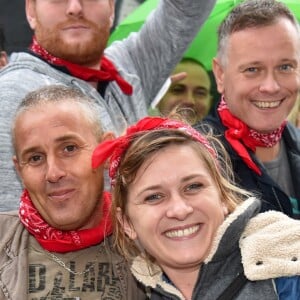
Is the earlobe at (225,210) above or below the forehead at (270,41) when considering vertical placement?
below

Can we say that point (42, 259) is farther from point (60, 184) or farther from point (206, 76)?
point (206, 76)

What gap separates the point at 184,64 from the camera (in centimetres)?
509

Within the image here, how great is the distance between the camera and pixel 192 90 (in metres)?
5.06

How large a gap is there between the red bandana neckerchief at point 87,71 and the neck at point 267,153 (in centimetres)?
83

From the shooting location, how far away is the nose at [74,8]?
12.8 ft

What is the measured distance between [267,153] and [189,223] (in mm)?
897

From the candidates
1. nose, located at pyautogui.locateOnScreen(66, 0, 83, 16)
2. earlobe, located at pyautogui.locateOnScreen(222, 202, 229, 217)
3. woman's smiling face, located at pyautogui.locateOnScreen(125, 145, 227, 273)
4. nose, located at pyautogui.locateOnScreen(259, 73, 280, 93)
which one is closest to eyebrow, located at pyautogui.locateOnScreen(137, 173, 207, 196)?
woman's smiling face, located at pyautogui.locateOnScreen(125, 145, 227, 273)

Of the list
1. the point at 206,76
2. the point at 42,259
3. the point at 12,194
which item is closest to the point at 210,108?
the point at 206,76

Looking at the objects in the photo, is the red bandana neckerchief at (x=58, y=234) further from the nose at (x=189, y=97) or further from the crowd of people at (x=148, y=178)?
the nose at (x=189, y=97)

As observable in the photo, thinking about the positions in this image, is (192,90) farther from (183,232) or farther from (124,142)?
Answer: (183,232)

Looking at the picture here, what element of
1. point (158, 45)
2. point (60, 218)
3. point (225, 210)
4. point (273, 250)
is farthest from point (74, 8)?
point (273, 250)

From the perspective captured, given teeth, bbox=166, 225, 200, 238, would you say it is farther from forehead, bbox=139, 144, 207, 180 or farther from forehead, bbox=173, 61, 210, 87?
forehead, bbox=173, 61, 210, 87

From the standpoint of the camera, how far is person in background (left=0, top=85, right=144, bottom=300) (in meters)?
2.96

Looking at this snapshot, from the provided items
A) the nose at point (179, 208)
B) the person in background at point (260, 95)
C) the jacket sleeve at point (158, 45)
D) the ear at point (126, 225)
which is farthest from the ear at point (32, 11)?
the nose at point (179, 208)
